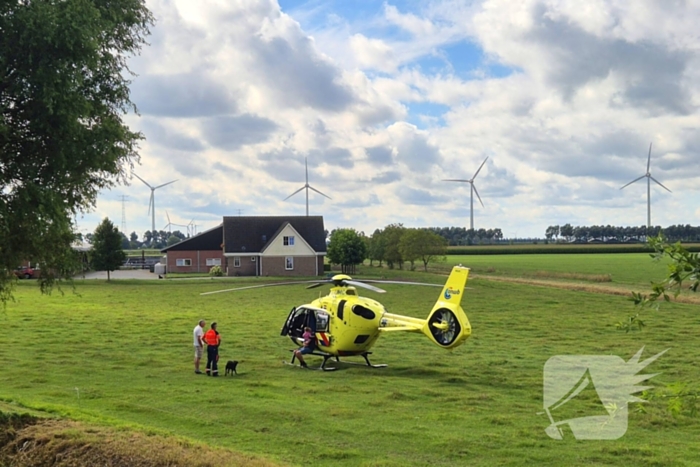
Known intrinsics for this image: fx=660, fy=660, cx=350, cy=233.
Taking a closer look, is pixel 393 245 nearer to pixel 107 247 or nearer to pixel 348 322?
pixel 107 247

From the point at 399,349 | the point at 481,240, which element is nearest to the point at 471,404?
the point at 399,349

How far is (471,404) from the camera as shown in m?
16.2

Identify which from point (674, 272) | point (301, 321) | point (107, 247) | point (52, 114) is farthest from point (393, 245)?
point (674, 272)

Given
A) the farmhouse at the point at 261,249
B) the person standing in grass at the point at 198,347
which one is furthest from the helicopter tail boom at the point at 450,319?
the farmhouse at the point at 261,249

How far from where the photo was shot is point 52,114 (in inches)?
520

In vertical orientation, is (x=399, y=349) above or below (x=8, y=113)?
below

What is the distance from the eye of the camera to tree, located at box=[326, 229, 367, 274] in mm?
76375

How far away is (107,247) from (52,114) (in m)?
57.4

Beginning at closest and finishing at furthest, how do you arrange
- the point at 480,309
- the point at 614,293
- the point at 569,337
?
the point at 569,337, the point at 480,309, the point at 614,293

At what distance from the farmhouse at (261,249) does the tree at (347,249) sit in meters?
1.35

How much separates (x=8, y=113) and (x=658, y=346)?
23.8m

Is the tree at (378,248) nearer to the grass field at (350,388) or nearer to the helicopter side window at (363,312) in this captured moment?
the grass field at (350,388)

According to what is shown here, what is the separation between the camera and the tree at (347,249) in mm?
76375

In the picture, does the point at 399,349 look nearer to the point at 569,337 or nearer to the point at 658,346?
the point at 569,337
